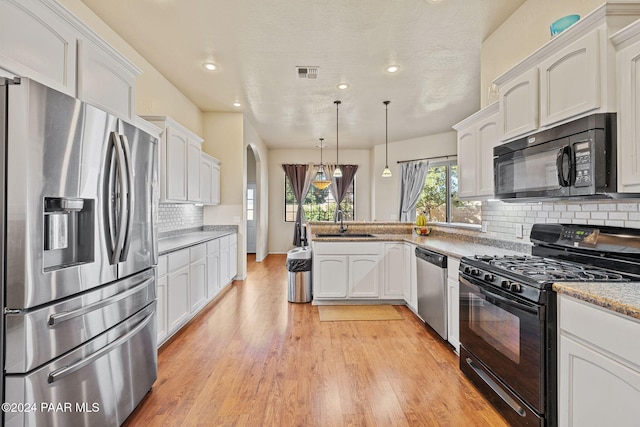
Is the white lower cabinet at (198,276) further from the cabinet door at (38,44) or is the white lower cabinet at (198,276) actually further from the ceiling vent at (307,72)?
the ceiling vent at (307,72)

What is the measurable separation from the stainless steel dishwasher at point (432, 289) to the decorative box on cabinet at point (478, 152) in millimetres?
689

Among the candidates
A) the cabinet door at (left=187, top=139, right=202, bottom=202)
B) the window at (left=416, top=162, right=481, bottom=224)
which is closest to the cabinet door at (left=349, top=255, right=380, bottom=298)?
the cabinet door at (left=187, top=139, right=202, bottom=202)

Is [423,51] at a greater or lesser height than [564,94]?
greater

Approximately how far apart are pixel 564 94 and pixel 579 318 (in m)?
1.22

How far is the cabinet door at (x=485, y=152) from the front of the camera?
101 inches

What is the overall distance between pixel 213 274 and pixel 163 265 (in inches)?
53.9

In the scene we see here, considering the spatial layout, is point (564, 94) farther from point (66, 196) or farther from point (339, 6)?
point (66, 196)

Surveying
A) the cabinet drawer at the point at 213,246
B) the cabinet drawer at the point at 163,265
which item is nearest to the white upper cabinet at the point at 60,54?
the cabinet drawer at the point at 163,265

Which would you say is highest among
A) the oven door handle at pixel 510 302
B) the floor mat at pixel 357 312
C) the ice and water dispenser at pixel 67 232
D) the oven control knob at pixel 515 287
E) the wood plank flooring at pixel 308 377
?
the ice and water dispenser at pixel 67 232

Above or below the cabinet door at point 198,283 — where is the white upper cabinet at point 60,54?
above

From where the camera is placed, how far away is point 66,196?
134cm

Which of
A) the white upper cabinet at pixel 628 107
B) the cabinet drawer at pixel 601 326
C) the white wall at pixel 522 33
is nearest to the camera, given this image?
the cabinet drawer at pixel 601 326

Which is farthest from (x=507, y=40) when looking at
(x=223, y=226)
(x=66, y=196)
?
(x=223, y=226)

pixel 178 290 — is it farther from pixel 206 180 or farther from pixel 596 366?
pixel 596 366
